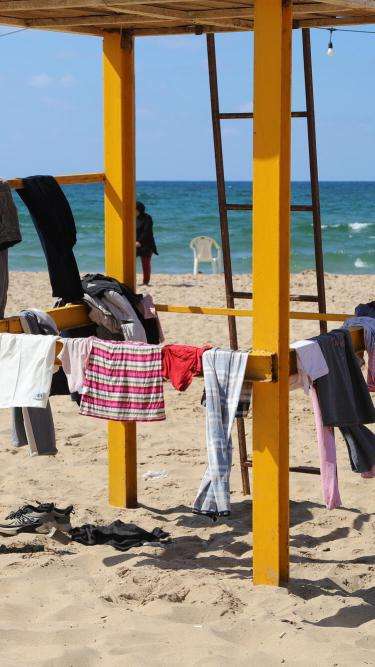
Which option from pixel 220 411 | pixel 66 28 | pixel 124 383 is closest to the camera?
pixel 220 411

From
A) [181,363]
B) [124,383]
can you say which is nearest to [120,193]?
[124,383]

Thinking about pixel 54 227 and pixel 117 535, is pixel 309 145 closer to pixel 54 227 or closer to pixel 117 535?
pixel 54 227

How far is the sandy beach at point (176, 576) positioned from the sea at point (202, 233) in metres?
17.6

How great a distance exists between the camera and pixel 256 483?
529 centimetres

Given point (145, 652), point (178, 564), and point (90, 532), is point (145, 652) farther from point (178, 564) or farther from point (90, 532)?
point (90, 532)

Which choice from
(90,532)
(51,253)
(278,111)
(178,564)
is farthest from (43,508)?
(278,111)

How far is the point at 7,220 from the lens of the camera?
561cm

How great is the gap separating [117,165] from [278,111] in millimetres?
1924

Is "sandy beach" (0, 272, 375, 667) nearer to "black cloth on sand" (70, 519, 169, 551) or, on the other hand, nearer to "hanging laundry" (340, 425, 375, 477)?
"black cloth on sand" (70, 519, 169, 551)

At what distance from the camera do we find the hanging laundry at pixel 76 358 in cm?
543

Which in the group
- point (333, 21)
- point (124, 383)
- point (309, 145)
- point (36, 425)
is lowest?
point (36, 425)

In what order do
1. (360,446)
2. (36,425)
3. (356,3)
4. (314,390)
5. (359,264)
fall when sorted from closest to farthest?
(356,3), (314,390), (360,446), (36,425), (359,264)

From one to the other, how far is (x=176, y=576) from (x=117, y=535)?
29.8 inches

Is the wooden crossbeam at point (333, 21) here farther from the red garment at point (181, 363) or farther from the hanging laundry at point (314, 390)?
the red garment at point (181, 363)
